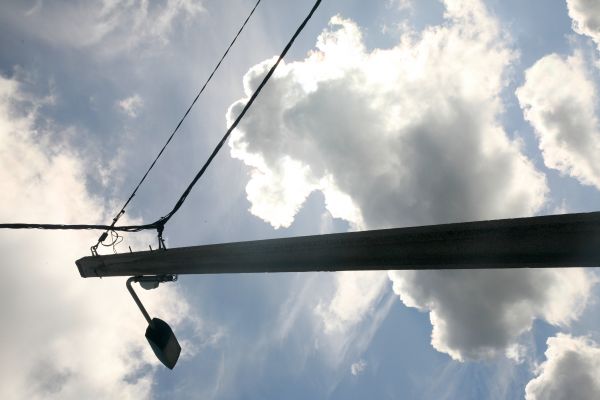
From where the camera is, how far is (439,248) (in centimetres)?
242

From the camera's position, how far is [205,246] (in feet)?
13.4

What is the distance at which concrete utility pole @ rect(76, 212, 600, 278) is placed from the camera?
6.65 feet

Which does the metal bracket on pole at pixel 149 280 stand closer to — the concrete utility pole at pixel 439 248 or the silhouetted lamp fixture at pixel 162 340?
the silhouetted lamp fixture at pixel 162 340

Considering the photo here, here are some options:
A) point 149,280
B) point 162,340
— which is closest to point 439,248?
point 162,340

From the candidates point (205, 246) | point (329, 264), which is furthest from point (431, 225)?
point (205, 246)

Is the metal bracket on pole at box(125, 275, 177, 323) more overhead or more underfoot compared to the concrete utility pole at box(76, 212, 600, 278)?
more underfoot

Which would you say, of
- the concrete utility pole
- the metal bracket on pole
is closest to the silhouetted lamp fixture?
the metal bracket on pole

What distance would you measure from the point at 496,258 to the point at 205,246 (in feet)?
9.00

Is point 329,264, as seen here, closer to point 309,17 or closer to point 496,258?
point 496,258

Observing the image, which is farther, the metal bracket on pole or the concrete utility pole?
the metal bracket on pole

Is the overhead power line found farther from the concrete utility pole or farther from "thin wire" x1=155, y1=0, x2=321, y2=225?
the concrete utility pole

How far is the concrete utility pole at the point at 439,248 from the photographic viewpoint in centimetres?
203

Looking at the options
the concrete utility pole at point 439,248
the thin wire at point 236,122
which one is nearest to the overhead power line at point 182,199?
the thin wire at point 236,122

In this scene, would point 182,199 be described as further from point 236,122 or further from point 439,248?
point 439,248
